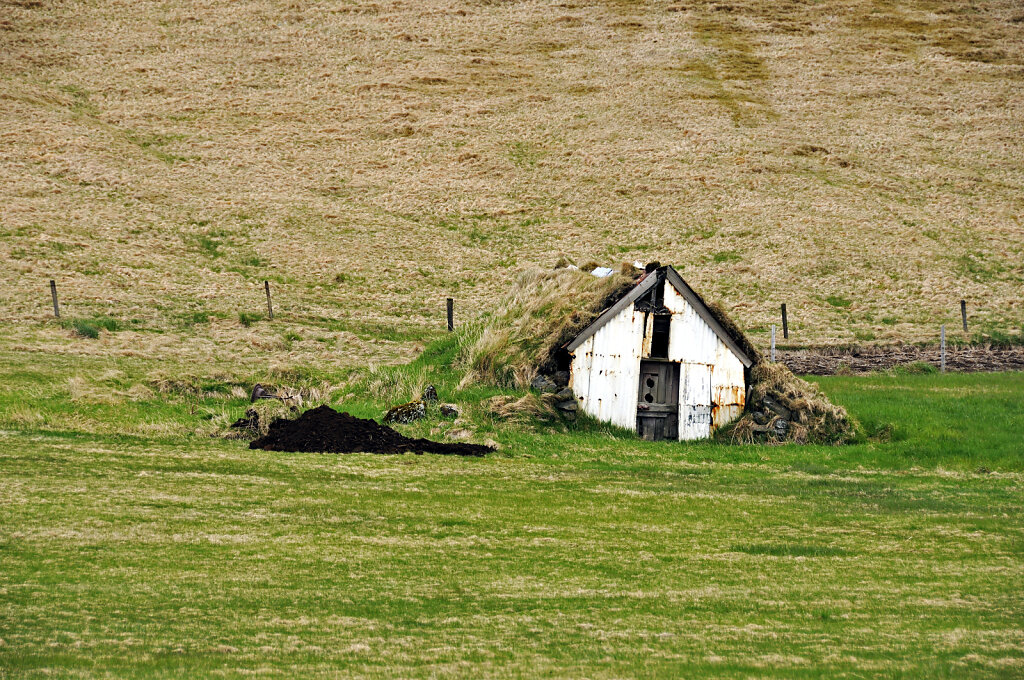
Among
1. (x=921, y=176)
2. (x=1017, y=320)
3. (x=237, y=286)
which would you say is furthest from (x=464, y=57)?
(x=1017, y=320)

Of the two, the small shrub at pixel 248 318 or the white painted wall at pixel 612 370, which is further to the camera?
the small shrub at pixel 248 318

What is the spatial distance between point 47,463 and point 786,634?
14162 millimetres

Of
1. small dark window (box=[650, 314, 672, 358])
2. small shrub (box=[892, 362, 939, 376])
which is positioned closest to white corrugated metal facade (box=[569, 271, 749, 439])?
small dark window (box=[650, 314, 672, 358])

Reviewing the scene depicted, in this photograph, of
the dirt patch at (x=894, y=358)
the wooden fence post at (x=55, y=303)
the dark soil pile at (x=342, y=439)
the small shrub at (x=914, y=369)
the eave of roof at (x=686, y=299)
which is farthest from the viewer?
the wooden fence post at (x=55, y=303)

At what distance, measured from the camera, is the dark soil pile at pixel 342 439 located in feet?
78.8

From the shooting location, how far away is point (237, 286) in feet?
185

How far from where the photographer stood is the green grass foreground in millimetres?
9859

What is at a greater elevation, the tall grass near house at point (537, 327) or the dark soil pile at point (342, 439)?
the tall grass near house at point (537, 327)

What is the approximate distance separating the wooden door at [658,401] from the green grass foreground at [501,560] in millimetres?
3801

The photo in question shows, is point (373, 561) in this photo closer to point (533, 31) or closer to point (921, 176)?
point (921, 176)

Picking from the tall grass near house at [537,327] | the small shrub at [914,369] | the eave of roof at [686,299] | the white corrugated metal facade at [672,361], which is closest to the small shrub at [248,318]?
the tall grass near house at [537,327]

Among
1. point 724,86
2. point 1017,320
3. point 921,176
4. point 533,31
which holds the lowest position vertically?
point 1017,320

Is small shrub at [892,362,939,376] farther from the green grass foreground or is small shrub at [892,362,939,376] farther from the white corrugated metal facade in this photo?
the green grass foreground

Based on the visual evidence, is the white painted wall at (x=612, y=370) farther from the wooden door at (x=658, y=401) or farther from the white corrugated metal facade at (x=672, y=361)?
the wooden door at (x=658, y=401)
